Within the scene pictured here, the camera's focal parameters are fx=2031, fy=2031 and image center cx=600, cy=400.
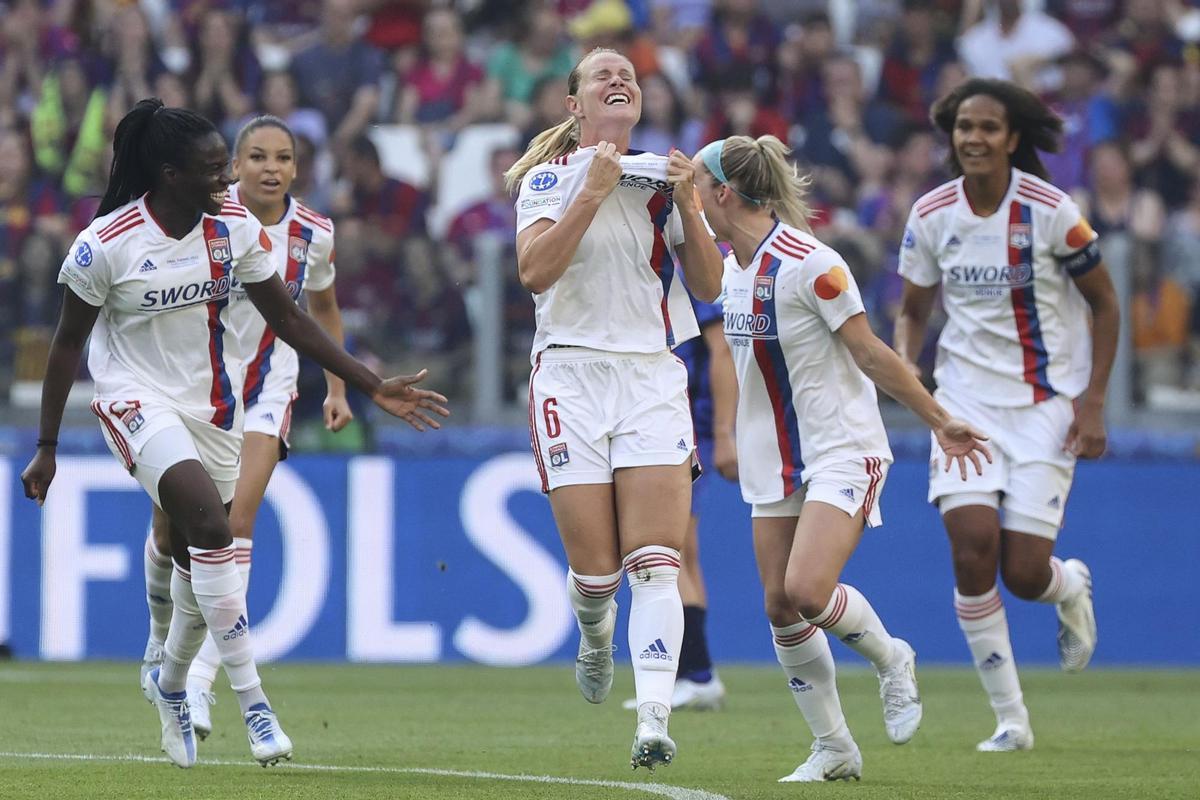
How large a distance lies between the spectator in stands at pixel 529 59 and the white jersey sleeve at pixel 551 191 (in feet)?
31.9

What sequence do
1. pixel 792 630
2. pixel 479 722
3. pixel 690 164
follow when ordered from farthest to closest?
pixel 479 722 → pixel 792 630 → pixel 690 164

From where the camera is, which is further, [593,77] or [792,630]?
[792,630]

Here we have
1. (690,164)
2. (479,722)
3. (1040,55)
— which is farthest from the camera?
(1040,55)

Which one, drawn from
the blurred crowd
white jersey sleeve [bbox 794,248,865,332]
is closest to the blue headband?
white jersey sleeve [bbox 794,248,865,332]

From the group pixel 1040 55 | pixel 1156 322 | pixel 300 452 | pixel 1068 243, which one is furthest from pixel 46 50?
pixel 1068 243

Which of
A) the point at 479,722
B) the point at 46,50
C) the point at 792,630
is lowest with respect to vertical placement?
the point at 479,722

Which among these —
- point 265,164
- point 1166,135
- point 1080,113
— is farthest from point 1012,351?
point 1080,113

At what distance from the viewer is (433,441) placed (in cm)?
1245

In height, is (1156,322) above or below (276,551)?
above

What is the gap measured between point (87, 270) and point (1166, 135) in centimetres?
1071

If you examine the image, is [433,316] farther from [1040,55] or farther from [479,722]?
[1040,55]

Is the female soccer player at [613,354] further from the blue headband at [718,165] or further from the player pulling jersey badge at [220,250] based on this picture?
the player pulling jersey badge at [220,250]

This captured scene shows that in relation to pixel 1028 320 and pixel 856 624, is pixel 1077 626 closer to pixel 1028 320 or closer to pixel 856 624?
pixel 1028 320

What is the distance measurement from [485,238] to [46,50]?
614 cm
